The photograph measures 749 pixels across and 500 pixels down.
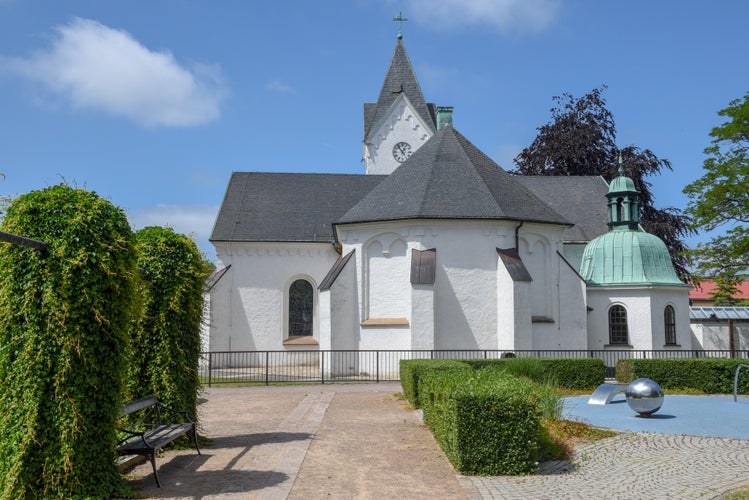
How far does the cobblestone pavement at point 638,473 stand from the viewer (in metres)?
8.48

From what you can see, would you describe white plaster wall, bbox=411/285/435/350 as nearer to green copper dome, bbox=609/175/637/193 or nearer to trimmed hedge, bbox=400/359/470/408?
trimmed hedge, bbox=400/359/470/408

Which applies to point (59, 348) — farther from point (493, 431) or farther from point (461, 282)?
point (461, 282)

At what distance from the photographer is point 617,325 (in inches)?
1105

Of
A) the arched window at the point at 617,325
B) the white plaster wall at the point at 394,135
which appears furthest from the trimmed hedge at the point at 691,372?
the white plaster wall at the point at 394,135

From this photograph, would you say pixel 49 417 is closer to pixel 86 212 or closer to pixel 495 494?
pixel 86 212

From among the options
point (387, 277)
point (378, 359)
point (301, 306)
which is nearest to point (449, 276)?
point (387, 277)

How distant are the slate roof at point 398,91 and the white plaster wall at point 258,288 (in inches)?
459

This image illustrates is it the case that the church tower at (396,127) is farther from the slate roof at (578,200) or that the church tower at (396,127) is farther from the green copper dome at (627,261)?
the green copper dome at (627,261)

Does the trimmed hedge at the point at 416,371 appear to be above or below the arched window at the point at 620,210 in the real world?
below

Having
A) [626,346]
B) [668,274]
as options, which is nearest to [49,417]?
[626,346]

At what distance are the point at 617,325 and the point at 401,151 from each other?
19240mm

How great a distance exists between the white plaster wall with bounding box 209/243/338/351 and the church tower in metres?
10.1

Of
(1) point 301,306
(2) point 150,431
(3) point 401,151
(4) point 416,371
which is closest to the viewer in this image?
(2) point 150,431

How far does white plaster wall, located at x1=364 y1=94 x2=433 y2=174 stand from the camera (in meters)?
41.7
